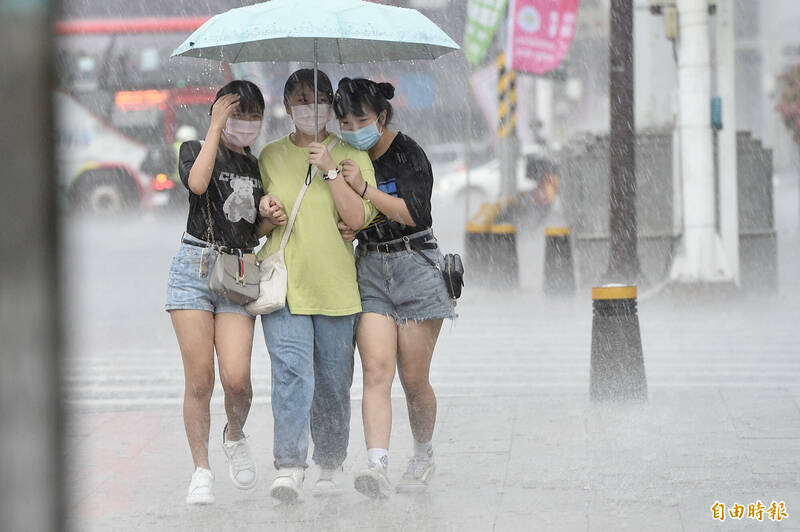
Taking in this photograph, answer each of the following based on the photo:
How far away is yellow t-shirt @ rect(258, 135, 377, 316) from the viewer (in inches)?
194

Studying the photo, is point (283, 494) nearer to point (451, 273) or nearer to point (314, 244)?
point (314, 244)

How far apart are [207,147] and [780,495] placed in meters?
2.66

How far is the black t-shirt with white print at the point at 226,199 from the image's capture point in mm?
4879

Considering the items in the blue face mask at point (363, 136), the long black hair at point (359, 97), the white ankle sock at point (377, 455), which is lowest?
the white ankle sock at point (377, 455)

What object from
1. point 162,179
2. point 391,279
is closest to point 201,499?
point 391,279

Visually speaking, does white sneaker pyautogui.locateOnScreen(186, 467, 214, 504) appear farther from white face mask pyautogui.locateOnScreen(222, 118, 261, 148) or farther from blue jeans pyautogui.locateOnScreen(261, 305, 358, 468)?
white face mask pyautogui.locateOnScreen(222, 118, 261, 148)

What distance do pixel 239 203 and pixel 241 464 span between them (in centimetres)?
109

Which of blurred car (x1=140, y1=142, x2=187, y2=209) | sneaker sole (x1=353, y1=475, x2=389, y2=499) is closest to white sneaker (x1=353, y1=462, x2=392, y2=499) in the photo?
sneaker sole (x1=353, y1=475, x2=389, y2=499)

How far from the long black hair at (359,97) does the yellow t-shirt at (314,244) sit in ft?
0.58

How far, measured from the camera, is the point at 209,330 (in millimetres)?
4926

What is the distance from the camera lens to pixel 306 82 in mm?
4965

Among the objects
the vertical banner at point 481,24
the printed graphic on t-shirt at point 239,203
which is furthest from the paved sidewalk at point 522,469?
the vertical banner at point 481,24

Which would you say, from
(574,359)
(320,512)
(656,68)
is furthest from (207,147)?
(656,68)

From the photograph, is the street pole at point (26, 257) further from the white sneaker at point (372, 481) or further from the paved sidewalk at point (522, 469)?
the white sneaker at point (372, 481)
